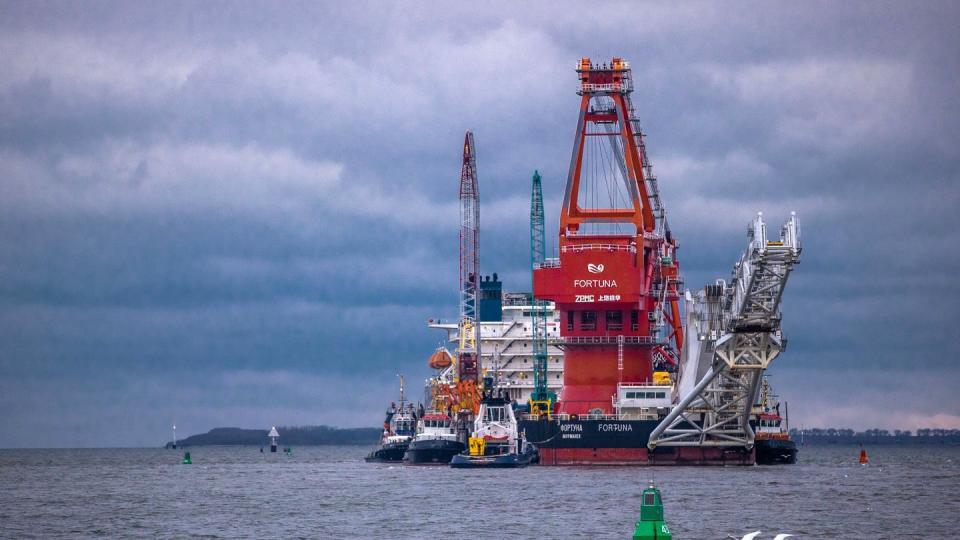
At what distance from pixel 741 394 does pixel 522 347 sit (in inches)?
1747

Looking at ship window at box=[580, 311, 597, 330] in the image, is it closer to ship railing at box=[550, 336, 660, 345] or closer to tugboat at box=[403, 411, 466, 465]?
ship railing at box=[550, 336, 660, 345]

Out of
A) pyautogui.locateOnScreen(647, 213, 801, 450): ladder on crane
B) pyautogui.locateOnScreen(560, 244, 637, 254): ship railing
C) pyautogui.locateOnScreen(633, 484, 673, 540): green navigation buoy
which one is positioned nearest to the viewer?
pyautogui.locateOnScreen(633, 484, 673, 540): green navigation buoy

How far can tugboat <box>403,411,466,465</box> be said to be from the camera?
370 ft

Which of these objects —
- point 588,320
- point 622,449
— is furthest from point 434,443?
point 622,449

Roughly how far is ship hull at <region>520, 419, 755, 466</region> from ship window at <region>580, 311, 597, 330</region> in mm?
8485

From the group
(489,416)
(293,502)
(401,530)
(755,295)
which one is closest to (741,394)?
(755,295)

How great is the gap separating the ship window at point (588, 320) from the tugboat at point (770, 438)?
486 inches

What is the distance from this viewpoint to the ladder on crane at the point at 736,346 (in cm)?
7550

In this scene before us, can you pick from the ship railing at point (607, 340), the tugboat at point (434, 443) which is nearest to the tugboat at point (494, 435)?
the ship railing at point (607, 340)

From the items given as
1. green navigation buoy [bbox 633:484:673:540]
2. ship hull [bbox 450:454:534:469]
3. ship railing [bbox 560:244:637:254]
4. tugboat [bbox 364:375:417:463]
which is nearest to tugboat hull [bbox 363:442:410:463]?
tugboat [bbox 364:375:417:463]

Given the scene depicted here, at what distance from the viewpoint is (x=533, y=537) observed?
2024 inches

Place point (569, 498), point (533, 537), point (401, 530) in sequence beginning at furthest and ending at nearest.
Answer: point (569, 498) < point (401, 530) < point (533, 537)

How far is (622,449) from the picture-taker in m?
95.9

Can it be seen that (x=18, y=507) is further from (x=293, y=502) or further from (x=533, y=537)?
(x=533, y=537)
